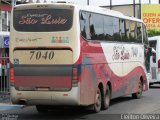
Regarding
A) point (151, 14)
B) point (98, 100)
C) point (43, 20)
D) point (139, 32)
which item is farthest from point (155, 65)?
point (151, 14)

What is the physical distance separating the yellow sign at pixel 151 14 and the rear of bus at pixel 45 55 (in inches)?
1550

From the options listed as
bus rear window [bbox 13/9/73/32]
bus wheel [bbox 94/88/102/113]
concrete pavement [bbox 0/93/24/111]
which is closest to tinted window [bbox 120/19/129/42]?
bus wheel [bbox 94/88/102/113]

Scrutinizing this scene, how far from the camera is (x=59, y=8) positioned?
1402 cm

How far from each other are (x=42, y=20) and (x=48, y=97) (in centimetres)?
227

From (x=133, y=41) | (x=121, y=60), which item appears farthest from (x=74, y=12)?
(x=133, y=41)

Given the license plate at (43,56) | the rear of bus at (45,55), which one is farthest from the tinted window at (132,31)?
the license plate at (43,56)

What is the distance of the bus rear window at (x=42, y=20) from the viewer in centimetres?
1391

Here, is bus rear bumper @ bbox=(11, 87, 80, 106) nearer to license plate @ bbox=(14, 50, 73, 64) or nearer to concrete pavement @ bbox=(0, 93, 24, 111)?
license plate @ bbox=(14, 50, 73, 64)

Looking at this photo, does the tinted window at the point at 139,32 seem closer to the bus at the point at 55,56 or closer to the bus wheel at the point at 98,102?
the bus at the point at 55,56

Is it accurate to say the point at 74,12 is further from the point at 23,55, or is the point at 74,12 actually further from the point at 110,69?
the point at 110,69

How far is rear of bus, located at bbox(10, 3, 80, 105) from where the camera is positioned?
13641 millimetres

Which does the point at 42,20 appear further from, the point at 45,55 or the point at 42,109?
the point at 42,109

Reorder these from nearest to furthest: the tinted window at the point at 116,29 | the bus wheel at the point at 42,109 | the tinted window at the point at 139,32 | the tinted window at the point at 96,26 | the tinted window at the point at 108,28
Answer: the tinted window at the point at 96,26, the bus wheel at the point at 42,109, the tinted window at the point at 108,28, the tinted window at the point at 116,29, the tinted window at the point at 139,32

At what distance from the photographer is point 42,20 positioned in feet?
46.3
